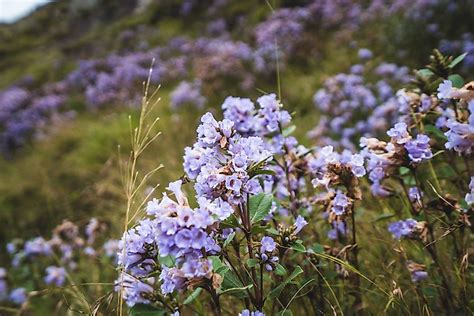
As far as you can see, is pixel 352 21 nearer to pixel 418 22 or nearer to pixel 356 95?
pixel 418 22

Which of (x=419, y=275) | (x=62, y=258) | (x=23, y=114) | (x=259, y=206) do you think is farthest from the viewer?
(x=23, y=114)

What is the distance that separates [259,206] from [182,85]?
5.63 m

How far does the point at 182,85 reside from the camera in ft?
22.1

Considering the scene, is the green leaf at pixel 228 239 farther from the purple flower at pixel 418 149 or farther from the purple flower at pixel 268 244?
the purple flower at pixel 418 149

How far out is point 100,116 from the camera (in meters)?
8.57

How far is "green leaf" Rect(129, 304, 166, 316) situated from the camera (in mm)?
1351

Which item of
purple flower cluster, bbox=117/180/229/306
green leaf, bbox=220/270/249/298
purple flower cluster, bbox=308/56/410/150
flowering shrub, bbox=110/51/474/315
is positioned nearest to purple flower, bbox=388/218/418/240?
flowering shrub, bbox=110/51/474/315

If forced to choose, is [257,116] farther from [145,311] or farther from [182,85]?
[182,85]

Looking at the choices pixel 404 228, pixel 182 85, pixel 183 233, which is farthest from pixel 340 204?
pixel 182 85

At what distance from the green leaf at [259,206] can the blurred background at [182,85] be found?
57 centimetres

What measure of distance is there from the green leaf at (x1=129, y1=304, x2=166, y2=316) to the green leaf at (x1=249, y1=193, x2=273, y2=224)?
1.39 ft

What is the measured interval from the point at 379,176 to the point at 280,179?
1.51 feet

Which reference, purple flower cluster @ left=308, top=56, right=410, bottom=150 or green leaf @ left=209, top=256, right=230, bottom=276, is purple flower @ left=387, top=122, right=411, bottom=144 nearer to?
green leaf @ left=209, top=256, right=230, bottom=276

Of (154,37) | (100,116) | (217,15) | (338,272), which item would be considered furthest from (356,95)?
(154,37)
